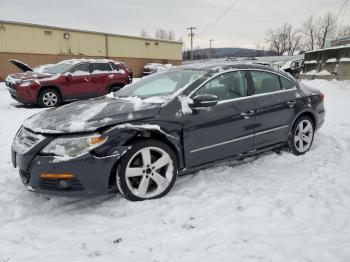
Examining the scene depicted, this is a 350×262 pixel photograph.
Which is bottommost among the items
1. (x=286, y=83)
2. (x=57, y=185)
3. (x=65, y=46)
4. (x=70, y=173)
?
(x=57, y=185)

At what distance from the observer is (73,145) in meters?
3.21

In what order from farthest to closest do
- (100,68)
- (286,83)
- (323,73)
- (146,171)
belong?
(323,73) → (100,68) → (286,83) → (146,171)

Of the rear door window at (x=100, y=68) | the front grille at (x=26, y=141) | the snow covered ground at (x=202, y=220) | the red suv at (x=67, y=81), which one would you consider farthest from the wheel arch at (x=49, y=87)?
the front grille at (x=26, y=141)

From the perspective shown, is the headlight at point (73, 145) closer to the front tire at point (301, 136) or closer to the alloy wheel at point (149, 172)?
the alloy wheel at point (149, 172)

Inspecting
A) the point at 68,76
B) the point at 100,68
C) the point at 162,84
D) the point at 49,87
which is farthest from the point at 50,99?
the point at 162,84

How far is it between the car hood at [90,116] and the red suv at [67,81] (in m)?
6.59

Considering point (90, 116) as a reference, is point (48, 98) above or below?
below

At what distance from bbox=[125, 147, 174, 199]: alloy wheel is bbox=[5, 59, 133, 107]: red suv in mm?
7577

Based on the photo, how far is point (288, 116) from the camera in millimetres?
4895

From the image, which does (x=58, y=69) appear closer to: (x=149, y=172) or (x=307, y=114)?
(x=307, y=114)

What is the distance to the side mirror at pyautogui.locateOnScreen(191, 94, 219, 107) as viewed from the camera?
3738 millimetres

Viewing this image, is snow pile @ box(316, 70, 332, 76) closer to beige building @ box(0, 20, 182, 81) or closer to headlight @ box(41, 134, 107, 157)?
headlight @ box(41, 134, 107, 157)

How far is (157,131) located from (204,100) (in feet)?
2.16

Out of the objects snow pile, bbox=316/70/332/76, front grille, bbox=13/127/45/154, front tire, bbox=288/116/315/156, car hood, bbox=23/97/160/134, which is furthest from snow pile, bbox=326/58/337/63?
front grille, bbox=13/127/45/154
